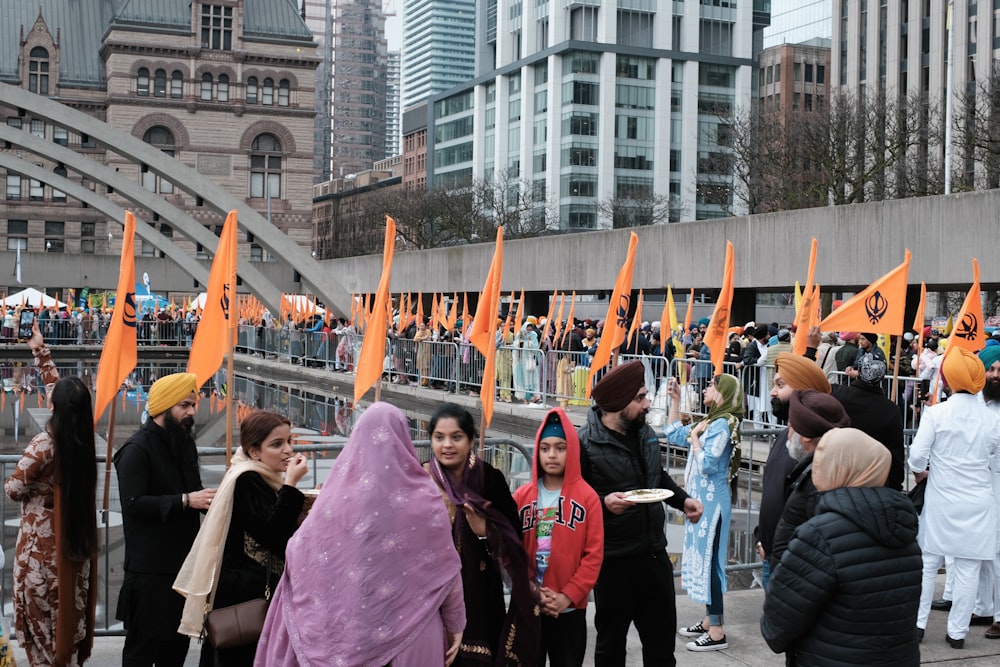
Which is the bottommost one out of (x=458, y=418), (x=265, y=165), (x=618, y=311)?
(x=458, y=418)

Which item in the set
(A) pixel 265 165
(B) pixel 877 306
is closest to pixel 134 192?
(B) pixel 877 306

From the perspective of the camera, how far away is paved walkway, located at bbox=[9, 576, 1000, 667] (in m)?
6.77

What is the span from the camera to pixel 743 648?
7098 millimetres

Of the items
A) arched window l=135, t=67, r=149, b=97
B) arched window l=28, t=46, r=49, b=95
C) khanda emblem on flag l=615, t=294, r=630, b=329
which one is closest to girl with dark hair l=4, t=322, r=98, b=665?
khanda emblem on flag l=615, t=294, r=630, b=329

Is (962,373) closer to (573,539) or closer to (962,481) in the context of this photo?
(962,481)

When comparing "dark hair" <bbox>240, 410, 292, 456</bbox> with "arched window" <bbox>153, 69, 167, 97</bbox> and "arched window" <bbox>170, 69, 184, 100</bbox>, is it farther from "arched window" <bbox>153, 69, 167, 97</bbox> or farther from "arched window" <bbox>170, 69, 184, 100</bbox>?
"arched window" <bbox>153, 69, 167, 97</bbox>

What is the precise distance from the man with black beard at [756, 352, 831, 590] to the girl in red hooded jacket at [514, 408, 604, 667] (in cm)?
115

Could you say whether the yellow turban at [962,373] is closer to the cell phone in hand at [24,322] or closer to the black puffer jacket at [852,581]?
the black puffer jacket at [852,581]

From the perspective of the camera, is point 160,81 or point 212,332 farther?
point 160,81

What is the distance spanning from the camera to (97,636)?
714cm

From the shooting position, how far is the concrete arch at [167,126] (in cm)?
8512

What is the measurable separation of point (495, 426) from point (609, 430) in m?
15.2

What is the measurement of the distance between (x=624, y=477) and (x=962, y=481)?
2.72 m

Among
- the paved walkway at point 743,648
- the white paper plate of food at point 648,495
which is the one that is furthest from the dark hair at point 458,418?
the paved walkway at point 743,648
